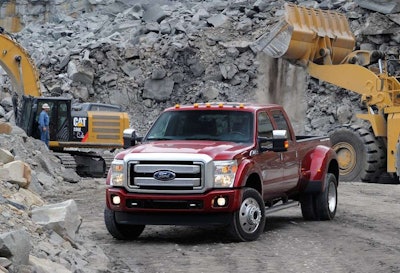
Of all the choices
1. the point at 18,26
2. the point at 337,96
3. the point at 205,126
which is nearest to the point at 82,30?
the point at 18,26

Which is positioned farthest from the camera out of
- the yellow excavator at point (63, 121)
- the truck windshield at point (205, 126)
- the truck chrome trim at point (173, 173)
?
the yellow excavator at point (63, 121)

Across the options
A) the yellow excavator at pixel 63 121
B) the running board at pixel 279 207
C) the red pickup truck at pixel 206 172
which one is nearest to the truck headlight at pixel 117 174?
the red pickup truck at pixel 206 172

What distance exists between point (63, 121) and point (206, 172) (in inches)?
587

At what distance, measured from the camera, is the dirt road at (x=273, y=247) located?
9703 mm

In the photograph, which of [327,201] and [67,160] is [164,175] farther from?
[67,160]

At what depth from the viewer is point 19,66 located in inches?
997

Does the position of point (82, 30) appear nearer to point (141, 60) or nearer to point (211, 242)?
point (141, 60)

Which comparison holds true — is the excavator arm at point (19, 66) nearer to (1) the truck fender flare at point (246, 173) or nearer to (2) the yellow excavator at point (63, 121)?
(2) the yellow excavator at point (63, 121)

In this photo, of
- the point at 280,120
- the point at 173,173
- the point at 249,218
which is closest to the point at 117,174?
the point at 173,173

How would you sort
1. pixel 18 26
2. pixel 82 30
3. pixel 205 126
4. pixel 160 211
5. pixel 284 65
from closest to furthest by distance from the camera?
1. pixel 160 211
2. pixel 205 126
3. pixel 284 65
4. pixel 82 30
5. pixel 18 26

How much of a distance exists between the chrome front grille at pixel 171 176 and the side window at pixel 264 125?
154cm

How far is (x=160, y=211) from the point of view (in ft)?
36.4

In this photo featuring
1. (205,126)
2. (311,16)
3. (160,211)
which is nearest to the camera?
(160,211)

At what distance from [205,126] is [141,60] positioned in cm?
2571
